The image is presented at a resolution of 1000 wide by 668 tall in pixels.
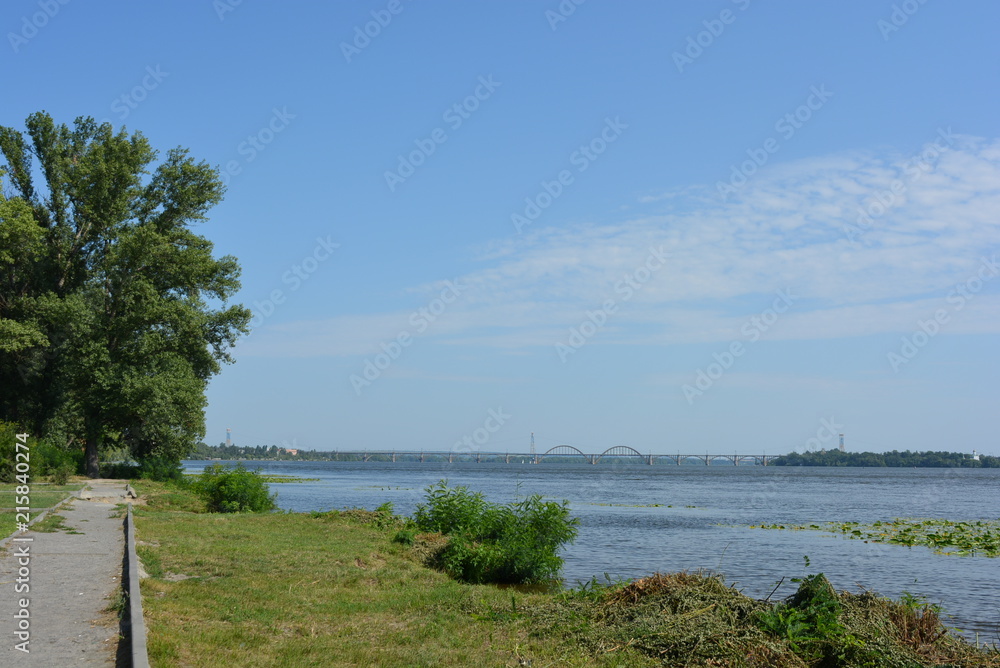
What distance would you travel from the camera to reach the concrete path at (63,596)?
26.9 ft

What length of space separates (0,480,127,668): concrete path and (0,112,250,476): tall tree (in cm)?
2360

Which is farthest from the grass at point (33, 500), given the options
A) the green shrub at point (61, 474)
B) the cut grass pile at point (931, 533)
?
the cut grass pile at point (931, 533)

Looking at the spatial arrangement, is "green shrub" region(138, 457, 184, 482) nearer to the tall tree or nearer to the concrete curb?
the tall tree

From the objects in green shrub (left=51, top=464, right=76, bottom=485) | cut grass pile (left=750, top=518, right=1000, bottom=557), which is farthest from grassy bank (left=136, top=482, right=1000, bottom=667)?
green shrub (left=51, top=464, right=76, bottom=485)

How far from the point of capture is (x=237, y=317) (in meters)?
45.1

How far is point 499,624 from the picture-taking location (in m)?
11.4

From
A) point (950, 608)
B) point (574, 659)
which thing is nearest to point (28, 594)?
point (574, 659)

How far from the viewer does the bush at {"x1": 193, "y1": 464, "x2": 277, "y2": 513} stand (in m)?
28.8

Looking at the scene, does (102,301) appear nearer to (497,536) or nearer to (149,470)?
(149,470)

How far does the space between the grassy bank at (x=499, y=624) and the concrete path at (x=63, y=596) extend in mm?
588

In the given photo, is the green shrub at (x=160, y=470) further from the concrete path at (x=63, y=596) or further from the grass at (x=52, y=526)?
the concrete path at (x=63, y=596)

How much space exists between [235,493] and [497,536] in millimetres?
13005

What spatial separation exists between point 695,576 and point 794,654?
109 inches

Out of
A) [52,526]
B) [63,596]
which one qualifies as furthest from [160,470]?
[63,596]
